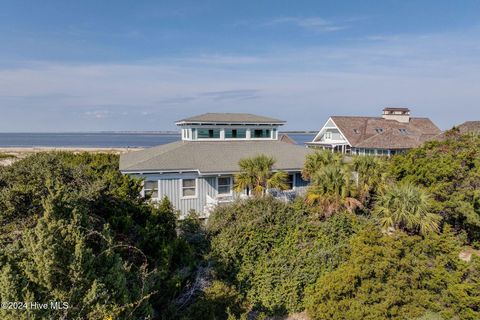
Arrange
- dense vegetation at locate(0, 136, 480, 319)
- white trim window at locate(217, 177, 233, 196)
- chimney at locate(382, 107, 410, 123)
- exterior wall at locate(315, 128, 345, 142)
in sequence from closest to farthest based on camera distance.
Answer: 1. dense vegetation at locate(0, 136, 480, 319)
2. white trim window at locate(217, 177, 233, 196)
3. exterior wall at locate(315, 128, 345, 142)
4. chimney at locate(382, 107, 410, 123)

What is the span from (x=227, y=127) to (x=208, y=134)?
1.48 metres

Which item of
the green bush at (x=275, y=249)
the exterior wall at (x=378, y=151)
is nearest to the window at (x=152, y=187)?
the green bush at (x=275, y=249)

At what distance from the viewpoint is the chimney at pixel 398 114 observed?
51200 millimetres

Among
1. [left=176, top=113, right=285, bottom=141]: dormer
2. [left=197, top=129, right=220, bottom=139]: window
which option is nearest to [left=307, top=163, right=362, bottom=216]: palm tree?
[left=176, top=113, right=285, bottom=141]: dormer

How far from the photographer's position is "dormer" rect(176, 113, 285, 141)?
22520 mm

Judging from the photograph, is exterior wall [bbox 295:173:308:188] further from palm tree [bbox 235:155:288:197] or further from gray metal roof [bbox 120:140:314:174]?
palm tree [bbox 235:155:288:197]

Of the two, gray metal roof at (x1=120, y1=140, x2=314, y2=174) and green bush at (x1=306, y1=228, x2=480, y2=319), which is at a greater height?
gray metal roof at (x1=120, y1=140, x2=314, y2=174)

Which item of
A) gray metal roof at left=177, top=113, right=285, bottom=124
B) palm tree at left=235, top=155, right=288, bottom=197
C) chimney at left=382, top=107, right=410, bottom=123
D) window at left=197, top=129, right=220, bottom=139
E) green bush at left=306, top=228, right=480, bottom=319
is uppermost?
chimney at left=382, top=107, right=410, bottom=123

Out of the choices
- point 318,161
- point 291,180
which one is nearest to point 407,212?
point 318,161

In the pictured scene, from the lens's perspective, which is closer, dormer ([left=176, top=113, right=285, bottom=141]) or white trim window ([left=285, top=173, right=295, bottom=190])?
white trim window ([left=285, top=173, right=295, bottom=190])

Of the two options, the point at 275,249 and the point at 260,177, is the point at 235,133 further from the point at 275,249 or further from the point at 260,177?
the point at 275,249

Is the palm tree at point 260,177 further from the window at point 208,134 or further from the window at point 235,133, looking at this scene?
the window at point 235,133

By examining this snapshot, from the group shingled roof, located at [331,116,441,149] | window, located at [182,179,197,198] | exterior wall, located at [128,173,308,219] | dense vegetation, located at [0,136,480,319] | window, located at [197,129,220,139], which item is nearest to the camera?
dense vegetation, located at [0,136,480,319]

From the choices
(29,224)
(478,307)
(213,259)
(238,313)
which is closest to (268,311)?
(238,313)
